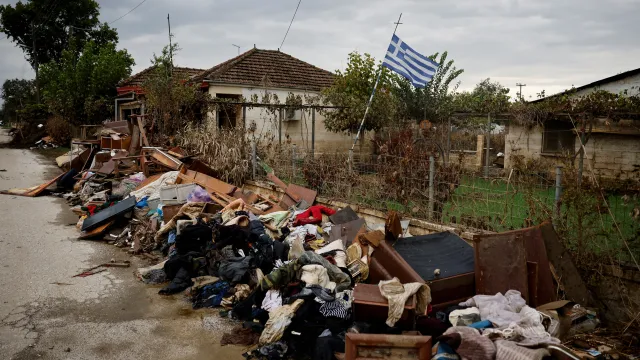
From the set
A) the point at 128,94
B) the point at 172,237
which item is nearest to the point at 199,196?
the point at 172,237

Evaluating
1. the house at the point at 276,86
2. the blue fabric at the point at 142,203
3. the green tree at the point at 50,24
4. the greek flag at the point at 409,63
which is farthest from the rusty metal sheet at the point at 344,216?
the green tree at the point at 50,24

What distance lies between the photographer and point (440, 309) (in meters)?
4.80

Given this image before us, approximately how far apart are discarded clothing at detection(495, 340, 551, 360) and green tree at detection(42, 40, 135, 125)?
2781 cm

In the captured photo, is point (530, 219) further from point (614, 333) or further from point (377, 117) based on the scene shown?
point (377, 117)

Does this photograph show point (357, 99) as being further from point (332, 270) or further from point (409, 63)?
point (332, 270)

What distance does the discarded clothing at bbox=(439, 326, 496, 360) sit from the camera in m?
3.73

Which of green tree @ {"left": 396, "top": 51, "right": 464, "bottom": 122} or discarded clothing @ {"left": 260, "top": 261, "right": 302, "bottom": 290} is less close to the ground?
green tree @ {"left": 396, "top": 51, "right": 464, "bottom": 122}

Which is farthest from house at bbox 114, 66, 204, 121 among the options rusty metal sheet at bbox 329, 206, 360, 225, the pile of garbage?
rusty metal sheet at bbox 329, 206, 360, 225

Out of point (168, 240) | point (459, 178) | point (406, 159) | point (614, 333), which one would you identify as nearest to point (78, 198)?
point (168, 240)

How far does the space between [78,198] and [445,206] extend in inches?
404

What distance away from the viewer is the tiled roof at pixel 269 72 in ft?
63.9

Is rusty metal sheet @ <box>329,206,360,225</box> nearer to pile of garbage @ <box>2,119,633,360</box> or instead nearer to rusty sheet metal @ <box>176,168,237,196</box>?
pile of garbage @ <box>2,119,633,360</box>

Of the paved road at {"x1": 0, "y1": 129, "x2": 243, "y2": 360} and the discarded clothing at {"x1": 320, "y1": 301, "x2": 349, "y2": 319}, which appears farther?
the discarded clothing at {"x1": 320, "y1": 301, "x2": 349, "y2": 319}

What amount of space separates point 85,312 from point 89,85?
27.7 m
